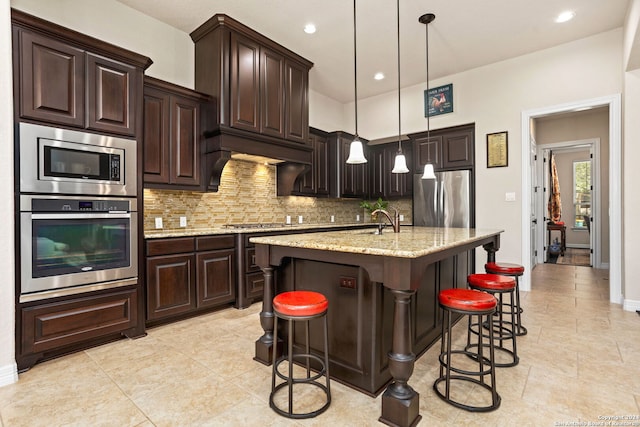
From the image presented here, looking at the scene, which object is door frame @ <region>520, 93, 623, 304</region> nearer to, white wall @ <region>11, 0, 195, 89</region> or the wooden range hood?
the wooden range hood

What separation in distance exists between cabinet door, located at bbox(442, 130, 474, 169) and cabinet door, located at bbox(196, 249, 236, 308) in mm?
3605

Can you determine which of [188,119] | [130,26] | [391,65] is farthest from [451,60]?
[130,26]

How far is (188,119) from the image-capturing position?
11.6ft

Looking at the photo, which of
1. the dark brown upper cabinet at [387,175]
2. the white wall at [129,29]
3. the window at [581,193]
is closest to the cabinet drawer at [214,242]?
the white wall at [129,29]

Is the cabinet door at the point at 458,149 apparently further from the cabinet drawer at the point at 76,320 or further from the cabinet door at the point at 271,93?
the cabinet drawer at the point at 76,320

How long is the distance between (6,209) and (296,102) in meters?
3.18

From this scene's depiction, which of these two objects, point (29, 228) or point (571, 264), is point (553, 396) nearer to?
point (29, 228)

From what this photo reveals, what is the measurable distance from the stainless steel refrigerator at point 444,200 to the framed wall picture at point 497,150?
374 mm

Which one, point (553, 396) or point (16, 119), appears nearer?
point (553, 396)

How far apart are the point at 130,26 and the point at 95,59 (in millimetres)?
1110

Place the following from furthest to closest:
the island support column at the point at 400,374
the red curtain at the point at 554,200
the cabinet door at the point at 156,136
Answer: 1. the red curtain at the point at 554,200
2. the cabinet door at the point at 156,136
3. the island support column at the point at 400,374

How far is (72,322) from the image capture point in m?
2.48

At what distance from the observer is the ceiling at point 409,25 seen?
3.40m

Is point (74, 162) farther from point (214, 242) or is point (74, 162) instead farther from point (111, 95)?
point (214, 242)
